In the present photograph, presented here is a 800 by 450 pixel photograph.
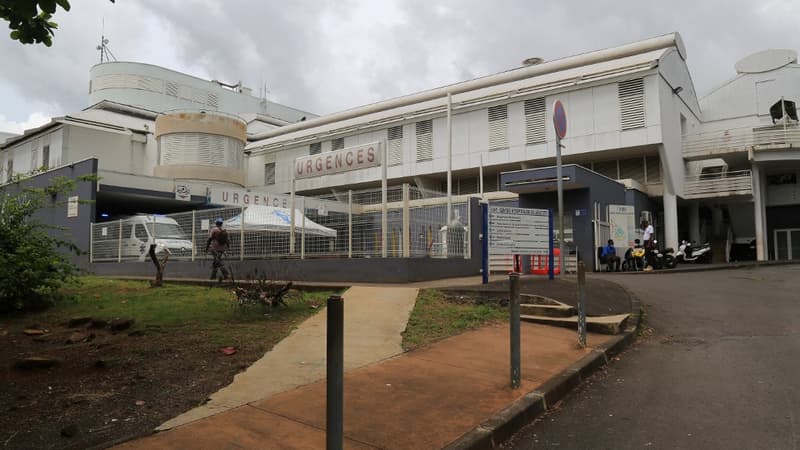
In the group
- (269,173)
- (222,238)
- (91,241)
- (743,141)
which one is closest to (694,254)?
(743,141)

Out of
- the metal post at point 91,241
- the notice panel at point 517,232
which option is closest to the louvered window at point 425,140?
the metal post at point 91,241

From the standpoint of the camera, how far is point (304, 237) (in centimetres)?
1301

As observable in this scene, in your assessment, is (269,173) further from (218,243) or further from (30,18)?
(30,18)

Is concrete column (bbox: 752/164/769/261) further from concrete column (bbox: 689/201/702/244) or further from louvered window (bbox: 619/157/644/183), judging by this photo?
louvered window (bbox: 619/157/644/183)

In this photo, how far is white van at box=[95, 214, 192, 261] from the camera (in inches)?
659

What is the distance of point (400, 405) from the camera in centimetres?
440

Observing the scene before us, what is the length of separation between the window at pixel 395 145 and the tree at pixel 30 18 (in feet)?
97.0

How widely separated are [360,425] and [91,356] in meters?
3.62

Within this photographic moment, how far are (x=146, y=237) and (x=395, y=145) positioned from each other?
1977 centimetres

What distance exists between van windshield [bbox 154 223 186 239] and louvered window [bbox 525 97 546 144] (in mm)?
19285

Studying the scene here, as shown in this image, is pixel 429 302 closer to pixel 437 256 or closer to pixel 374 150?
pixel 437 256

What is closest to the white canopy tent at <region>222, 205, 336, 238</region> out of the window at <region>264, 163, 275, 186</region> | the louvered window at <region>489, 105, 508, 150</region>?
the louvered window at <region>489, 105, 508, 150</region>

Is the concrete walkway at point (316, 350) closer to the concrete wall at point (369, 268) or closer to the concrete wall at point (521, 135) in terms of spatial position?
the concrete wall at point (369, 268)

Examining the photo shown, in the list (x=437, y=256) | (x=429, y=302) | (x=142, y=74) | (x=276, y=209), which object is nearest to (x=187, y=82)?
(x=142, y=74)
